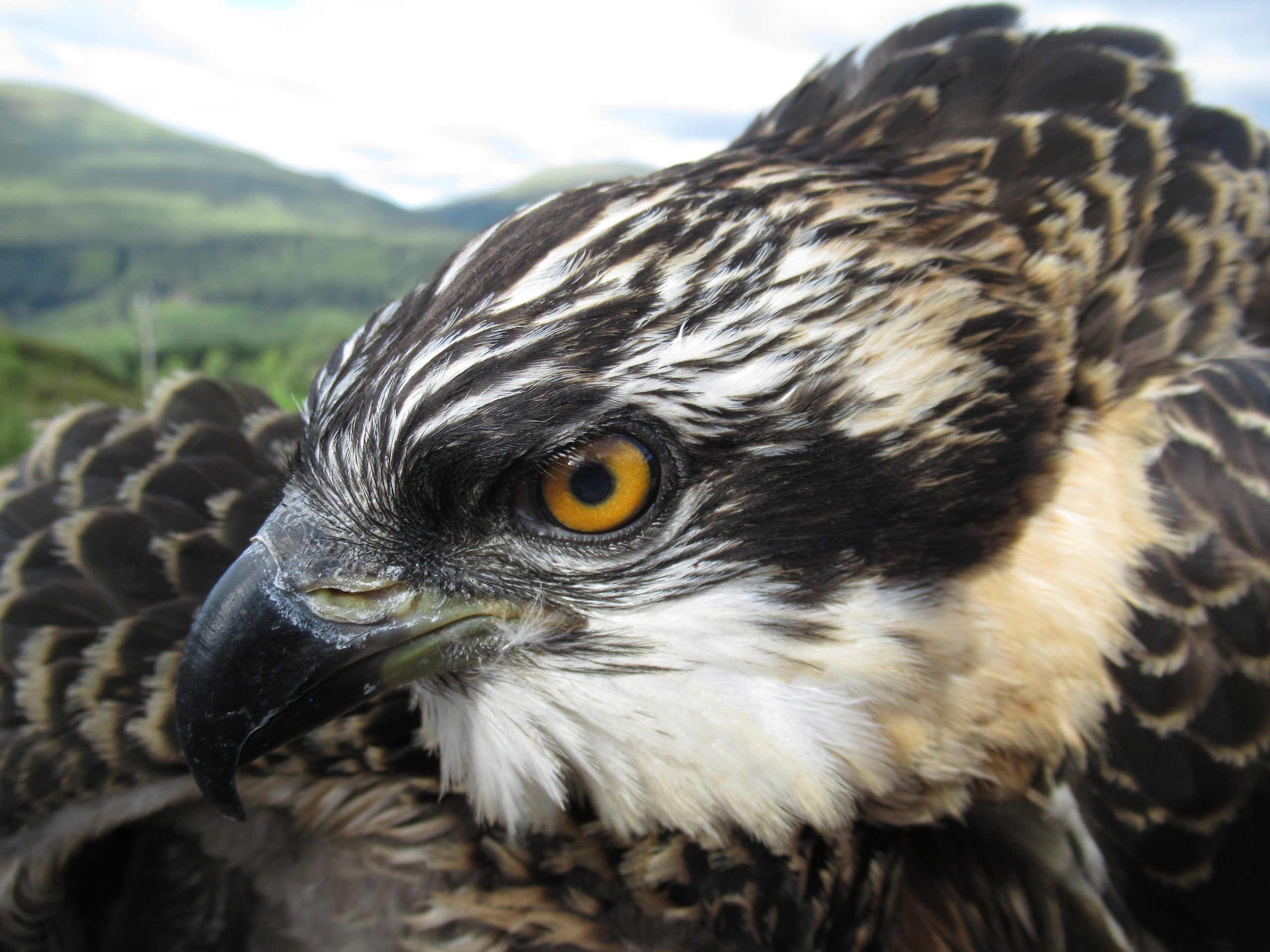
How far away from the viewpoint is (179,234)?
240 ft

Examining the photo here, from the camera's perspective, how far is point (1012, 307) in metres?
2.19

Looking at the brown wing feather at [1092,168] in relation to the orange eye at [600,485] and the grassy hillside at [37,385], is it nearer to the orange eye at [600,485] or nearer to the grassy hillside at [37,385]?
the orange eye at [600,485]

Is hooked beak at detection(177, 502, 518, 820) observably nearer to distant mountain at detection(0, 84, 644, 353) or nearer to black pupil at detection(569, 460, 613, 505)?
black pupil at detection(569, 460, 613, 505)

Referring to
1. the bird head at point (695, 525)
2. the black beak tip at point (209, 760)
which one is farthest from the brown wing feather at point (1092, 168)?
the black beak tip at point (209, 760)

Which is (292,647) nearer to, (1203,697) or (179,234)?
(1203,697)

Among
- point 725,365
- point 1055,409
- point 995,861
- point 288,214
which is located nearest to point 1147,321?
point 1055,409

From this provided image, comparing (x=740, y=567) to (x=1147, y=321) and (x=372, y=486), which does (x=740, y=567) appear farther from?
(x=1147, y=321)

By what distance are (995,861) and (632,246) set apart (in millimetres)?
2043

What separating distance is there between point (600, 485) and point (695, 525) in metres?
0.23

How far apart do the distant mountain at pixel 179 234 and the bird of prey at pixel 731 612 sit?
37.2m

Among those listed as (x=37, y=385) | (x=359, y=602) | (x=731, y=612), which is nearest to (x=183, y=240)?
(x=37, y=385)

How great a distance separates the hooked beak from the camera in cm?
196

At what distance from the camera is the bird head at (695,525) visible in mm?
1981

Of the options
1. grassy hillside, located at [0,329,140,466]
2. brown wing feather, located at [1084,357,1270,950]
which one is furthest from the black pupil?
grassy hillside, located at [0,329,140,466]
